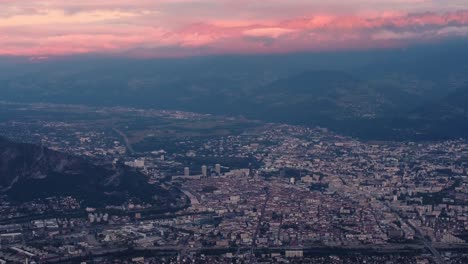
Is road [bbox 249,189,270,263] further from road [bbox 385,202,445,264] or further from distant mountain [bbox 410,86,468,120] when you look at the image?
distant mountain [bbox 410,86,468,120]

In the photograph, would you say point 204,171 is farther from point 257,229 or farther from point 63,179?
point 257,229

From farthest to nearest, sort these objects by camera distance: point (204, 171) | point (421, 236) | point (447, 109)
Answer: point (447, 109)
point (204, 171)
point (421, 236)

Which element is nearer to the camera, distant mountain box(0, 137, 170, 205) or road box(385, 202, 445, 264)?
road box(385, 202, 445, 264)

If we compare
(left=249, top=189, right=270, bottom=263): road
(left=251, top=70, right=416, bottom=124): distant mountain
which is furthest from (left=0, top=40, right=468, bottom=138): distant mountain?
(left=249, top=189, right=270, bottom=263): road

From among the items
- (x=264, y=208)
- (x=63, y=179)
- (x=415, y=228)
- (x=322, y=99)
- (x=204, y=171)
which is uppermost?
(x=63, y=179)

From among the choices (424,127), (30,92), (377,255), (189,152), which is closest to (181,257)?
(377,255)

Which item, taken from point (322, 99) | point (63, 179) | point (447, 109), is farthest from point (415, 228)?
point (322, 99)
